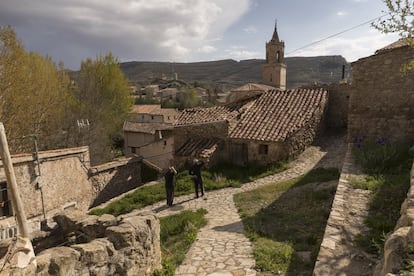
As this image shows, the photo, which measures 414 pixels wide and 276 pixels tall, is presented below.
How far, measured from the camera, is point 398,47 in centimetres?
950

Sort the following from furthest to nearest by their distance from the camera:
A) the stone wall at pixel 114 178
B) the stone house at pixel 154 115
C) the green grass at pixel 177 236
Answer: the stone house at pixel 154 115 → the stone wall at pixel 114 178 → the green grass at pixel 177 236

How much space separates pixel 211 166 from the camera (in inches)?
533

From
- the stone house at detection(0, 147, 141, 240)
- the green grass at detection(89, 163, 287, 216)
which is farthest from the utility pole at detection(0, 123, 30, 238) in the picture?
the green grass at detection(89, 163, 287, 216)

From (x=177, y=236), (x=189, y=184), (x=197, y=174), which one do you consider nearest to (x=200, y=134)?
(x=189, y=184)

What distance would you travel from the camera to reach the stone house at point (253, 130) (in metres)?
13.2

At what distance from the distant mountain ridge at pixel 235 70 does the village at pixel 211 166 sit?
2767 inches

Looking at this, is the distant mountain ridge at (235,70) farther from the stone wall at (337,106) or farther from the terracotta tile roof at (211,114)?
the terracotta tile roof at (211,114)

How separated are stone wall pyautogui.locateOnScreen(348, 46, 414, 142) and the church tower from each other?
38.8 metres

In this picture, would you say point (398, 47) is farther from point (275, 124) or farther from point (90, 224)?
point (90, 224)

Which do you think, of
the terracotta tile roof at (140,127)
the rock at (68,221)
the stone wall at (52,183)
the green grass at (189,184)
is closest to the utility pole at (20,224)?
the rock at (68,221)

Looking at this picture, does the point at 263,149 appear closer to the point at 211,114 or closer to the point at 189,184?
the point at 211,114

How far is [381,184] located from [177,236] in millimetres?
5057

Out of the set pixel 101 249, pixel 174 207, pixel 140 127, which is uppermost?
pixel 140 127

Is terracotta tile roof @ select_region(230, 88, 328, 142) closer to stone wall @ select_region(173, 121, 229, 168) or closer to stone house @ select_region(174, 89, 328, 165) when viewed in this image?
stone house @ select_region(174, 89, 328, 165)
